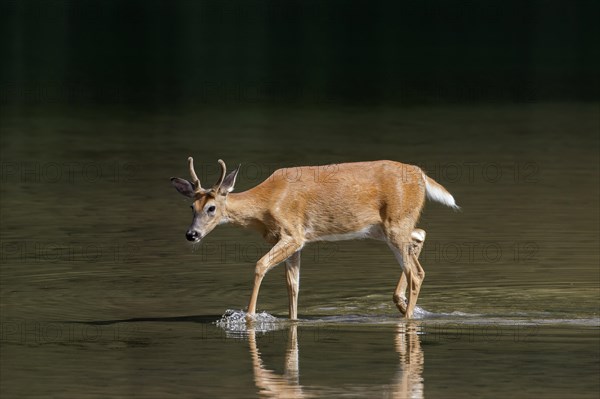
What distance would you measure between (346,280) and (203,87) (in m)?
20.1

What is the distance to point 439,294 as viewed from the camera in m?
16.4

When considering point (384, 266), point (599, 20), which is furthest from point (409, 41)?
point (384, 266)

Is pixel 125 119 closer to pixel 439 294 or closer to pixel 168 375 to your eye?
pixel 439 294

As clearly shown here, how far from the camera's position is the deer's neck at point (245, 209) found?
15828 mm

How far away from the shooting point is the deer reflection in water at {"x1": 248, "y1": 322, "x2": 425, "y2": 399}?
475 inches

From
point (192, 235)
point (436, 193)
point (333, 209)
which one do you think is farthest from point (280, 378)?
point (436, 193)

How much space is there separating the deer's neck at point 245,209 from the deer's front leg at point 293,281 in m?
0.42

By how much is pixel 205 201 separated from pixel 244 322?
3.71 ft

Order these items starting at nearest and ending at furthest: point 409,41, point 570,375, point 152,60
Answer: point 570,375
point 152,60
point 409,41

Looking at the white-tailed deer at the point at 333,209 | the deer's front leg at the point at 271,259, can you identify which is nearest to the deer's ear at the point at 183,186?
the white-tailed deer at the point at 333,209

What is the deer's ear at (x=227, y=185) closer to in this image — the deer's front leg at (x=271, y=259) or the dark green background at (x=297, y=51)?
the deer's front leg at (x=271, y=259)

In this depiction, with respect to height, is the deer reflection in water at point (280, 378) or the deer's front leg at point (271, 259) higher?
the deer's front leg at point (271, 259)

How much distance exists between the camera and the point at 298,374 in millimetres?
12734

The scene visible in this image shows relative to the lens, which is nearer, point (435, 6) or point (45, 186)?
point (45, 186)
